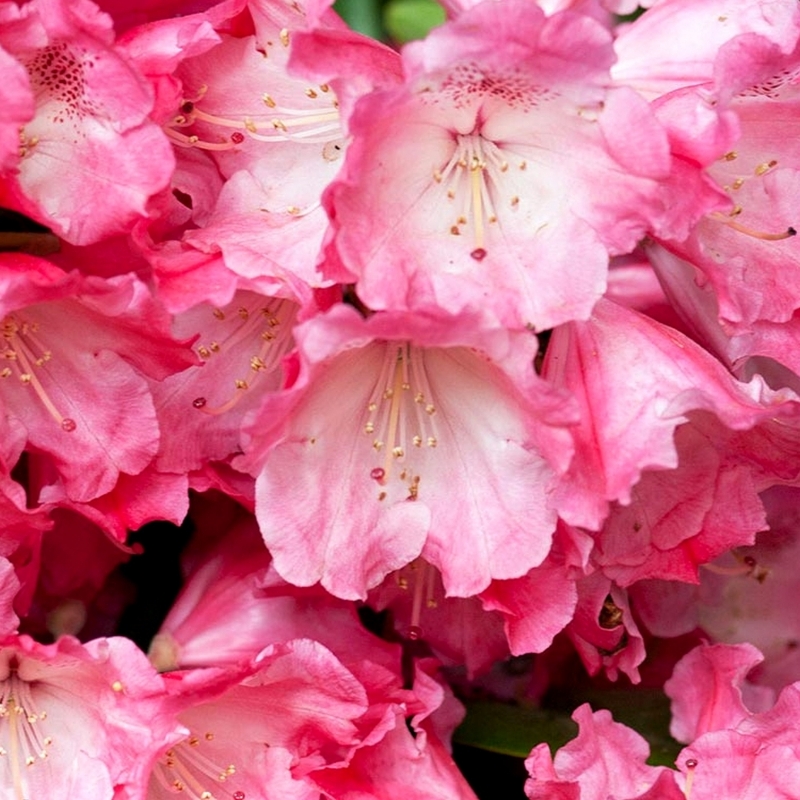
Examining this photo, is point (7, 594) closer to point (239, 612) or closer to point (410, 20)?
point (239, 612)

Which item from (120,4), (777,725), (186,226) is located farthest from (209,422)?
(777,725)

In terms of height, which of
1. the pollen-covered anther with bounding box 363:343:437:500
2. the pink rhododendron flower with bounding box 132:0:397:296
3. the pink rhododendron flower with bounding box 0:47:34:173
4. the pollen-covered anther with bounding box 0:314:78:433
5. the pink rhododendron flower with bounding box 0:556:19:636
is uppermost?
the pink rhododendron flower with bounding box 0:47:34:173

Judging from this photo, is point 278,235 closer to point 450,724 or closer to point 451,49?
point 451,49

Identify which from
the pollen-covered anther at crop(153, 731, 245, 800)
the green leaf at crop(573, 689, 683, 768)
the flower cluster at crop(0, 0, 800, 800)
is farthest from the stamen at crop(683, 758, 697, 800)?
the pollen-covered anther at crop(153, 731, 245, 800)

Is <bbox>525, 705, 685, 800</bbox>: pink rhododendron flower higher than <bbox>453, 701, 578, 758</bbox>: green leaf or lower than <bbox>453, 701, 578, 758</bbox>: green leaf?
higher

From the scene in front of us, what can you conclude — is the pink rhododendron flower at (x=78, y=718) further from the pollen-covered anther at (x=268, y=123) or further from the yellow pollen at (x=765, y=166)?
the yellow pollen at (x=765, y=166)

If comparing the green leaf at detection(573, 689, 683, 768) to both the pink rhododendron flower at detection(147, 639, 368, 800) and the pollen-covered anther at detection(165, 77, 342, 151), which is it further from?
the pollen-covered anther at detection(165, 77, 342, 151)
